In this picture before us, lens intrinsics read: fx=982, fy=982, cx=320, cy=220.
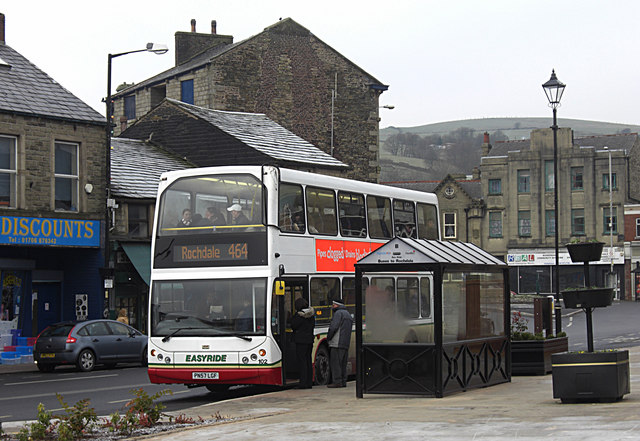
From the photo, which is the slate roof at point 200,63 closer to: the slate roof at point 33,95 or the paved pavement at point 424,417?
the slate roof at point 33,95

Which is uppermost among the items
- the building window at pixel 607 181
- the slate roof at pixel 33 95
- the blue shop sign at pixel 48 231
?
the building window at pixel 607 181

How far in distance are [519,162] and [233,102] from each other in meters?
39.6

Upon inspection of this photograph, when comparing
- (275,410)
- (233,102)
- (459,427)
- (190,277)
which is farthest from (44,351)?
(233,102)

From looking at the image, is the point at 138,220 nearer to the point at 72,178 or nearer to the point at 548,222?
the point at 72,178

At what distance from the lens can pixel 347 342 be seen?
19.3 metres

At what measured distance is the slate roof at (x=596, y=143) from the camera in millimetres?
78625

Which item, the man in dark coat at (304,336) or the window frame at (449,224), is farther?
the window frame at (449,224)

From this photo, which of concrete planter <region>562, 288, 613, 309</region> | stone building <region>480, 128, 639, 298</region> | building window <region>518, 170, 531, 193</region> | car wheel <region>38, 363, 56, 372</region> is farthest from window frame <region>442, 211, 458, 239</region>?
concrete planter <region>562, 288, 613, 309</region>

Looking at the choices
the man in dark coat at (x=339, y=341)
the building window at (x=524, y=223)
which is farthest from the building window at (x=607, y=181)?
the man in dark coat at (x=339, y=341)

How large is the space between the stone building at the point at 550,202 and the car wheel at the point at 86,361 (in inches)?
2237

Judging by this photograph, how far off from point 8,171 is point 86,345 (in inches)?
272

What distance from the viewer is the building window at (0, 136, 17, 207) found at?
1196 inches

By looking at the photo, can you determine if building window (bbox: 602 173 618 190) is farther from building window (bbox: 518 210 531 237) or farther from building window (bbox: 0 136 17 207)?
building window (bbox: 0 136 17 207)

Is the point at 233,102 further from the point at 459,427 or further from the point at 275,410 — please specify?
the point at 459,427
